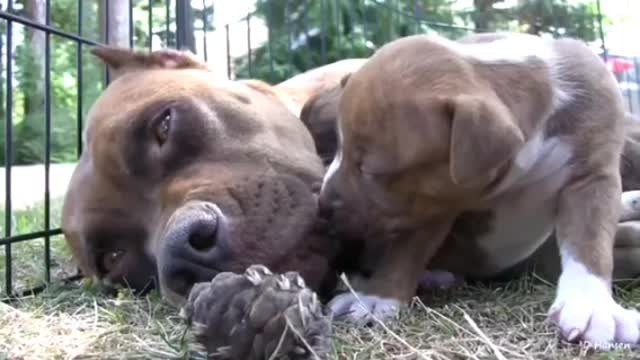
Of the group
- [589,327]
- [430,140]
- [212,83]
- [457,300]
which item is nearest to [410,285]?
[457,300]

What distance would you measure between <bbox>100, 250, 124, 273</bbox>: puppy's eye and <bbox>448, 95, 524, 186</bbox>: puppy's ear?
113 centimetres

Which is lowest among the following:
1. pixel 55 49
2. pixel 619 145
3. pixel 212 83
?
pixel 619 145

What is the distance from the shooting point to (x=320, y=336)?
183cm

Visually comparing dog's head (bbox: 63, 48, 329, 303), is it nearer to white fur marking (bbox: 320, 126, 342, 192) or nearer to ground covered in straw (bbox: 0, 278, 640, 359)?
white fur marking (bbox: 320, 126, 342, 192)

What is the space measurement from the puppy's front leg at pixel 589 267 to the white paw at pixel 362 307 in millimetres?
432

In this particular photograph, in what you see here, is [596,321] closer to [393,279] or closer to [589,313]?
[589,313]

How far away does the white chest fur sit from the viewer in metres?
2.63

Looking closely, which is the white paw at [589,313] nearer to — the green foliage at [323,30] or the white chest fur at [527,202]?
the white chest fur at [527,202]

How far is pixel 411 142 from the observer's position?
2508 mm

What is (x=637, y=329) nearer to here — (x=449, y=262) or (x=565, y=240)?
(x=565, y=240)

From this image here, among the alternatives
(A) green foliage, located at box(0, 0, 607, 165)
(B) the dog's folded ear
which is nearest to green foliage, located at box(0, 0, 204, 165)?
(A) green foliage, located at box(0, 0, 607, 165)

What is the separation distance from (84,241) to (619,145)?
5.49ft

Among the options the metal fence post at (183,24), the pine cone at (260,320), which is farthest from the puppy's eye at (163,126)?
the metal fence post at (183,24)

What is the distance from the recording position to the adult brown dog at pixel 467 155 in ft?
7.88
